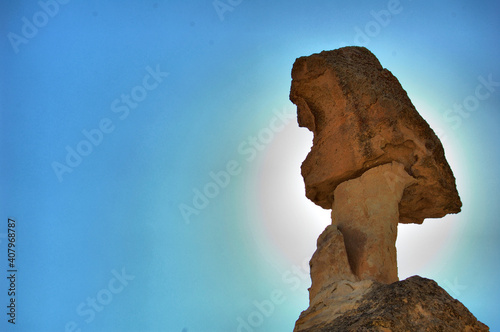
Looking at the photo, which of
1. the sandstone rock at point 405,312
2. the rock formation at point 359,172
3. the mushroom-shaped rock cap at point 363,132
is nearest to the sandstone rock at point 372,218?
the rock formation at point 359,172

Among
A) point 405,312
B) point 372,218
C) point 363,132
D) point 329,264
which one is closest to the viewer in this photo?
point 405,312

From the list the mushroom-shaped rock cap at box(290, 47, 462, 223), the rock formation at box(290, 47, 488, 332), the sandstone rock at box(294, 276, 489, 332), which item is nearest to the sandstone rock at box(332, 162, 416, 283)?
the rock formation at box(290, 47, 488, 332)

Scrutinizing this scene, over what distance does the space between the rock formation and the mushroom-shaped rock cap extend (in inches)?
0.5

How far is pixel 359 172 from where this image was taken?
6879mm

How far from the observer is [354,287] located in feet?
17.5

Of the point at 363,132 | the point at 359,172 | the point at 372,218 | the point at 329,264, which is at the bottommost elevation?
the point at 329,264

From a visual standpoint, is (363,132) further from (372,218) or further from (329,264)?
(329,264)

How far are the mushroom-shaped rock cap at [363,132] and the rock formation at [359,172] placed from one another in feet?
0.04

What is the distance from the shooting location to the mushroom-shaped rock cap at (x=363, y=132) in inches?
266

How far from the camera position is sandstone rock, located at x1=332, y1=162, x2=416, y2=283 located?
604cm

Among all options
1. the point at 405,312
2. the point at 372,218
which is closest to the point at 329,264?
the point at 372,218

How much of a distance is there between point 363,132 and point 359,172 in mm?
540

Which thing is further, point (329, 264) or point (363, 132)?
point (363, 132)

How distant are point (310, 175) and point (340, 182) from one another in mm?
511
